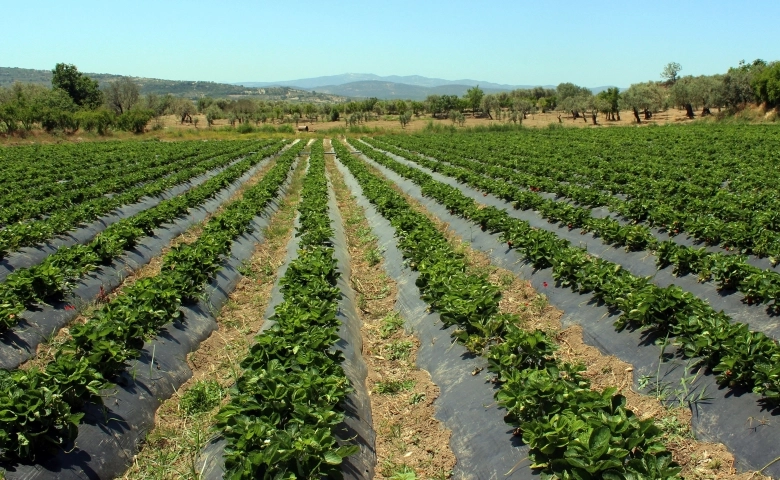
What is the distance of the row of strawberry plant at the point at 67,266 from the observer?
7398 millimetres

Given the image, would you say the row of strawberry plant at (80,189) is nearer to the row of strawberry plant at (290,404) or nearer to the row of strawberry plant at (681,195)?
the row of strawberry plant at (290,404)

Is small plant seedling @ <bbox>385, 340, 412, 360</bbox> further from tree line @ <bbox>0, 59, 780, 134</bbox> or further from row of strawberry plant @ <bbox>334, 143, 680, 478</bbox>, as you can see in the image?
tree line @ <bbox>0, 59, 780, 134</bbox>

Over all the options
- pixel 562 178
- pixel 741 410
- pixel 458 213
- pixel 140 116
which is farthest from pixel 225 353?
pixel 140 116

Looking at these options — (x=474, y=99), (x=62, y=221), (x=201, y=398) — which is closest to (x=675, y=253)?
(x=201, y=398)

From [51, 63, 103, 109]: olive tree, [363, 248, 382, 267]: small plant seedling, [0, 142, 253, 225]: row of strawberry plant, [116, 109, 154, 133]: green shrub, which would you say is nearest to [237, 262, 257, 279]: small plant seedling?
[363, 248, 382, 267]: small plant seedling

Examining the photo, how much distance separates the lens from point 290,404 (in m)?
4.67

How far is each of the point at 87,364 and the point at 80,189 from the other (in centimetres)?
1666

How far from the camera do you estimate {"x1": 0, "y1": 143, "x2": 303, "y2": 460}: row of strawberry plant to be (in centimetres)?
435

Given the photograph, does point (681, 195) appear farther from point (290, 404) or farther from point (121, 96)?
point (121, 96)

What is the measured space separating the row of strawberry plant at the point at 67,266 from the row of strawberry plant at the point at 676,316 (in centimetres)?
842

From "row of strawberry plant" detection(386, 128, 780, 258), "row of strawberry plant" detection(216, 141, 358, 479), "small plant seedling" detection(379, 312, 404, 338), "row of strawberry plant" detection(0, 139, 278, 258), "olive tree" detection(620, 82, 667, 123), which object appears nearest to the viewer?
"row of strawberry plant" detection(216, 141, 358, 479)

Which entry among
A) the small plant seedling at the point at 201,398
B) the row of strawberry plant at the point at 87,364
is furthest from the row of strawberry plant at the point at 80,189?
the small plant seedling at the point at 201,398

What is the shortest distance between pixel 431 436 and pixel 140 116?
6813 centimetres

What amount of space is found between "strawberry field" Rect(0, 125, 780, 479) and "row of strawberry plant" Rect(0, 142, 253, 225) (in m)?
0.23
